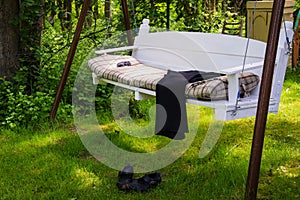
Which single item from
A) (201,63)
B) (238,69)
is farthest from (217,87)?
(201,63)

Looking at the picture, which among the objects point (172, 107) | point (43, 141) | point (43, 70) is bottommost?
point (43, 141)

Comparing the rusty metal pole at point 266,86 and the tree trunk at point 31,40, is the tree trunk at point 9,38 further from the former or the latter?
the rusty metal pole at point 266,86

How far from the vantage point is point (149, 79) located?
121 inches

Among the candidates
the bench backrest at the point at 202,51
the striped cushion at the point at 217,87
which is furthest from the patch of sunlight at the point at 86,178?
the bench backrest at the point at 202,51

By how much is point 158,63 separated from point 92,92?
0.90m

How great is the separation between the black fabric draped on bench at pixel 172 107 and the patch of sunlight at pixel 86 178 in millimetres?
510

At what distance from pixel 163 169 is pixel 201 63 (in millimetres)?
922

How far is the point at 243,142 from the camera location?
11.7ft

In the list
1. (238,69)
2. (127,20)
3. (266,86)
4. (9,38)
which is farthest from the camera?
(9,38)

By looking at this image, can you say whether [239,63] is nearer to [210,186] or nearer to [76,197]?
[210,186]

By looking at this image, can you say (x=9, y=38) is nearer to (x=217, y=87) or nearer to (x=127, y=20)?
(x=127, y=20)

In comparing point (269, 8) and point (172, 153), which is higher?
point (269, 8)

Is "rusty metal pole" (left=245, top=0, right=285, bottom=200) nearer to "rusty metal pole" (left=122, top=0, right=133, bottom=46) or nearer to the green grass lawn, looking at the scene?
the green grass lawn

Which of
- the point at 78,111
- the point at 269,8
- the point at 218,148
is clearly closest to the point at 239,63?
the point at 218,148
